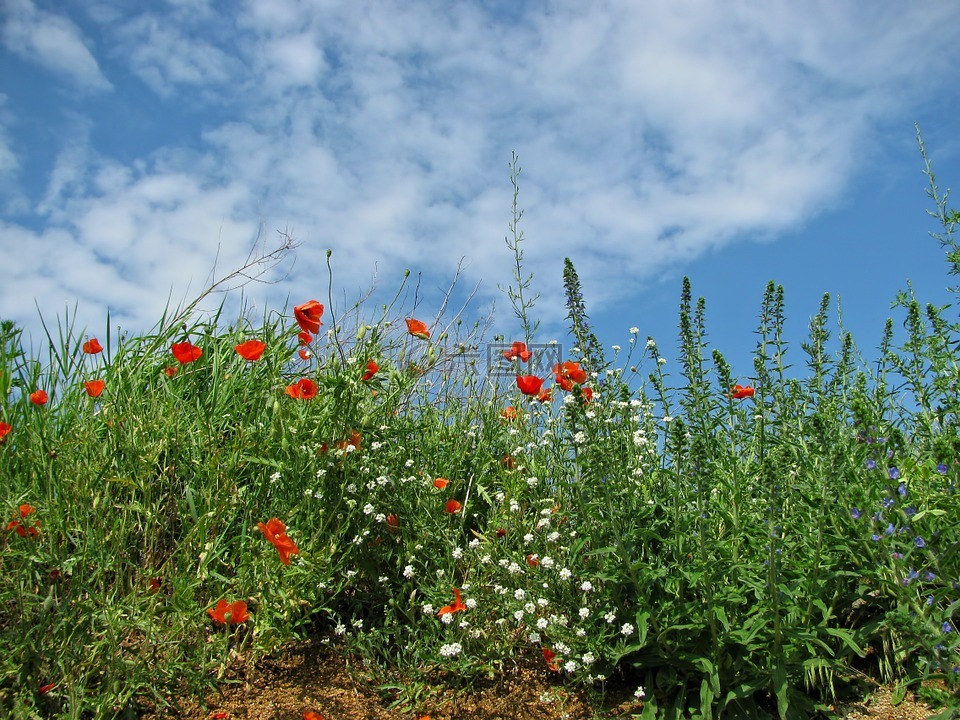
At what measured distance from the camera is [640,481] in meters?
3.53

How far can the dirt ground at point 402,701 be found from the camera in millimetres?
3240

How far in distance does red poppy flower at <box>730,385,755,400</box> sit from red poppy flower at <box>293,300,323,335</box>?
200 cm

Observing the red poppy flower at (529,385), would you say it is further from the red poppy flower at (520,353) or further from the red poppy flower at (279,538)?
the red poppy flower at (279,538)

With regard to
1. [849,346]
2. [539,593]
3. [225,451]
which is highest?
[849,346]

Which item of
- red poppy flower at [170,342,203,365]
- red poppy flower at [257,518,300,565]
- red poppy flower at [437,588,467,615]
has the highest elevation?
red poppy flower at [170,342,203,365]

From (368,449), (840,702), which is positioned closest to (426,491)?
(368,449)

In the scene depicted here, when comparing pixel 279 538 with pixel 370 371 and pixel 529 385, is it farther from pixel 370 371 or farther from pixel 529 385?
pixel 529 385

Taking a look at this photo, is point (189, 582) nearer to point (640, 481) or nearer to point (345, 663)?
point (345, 663)

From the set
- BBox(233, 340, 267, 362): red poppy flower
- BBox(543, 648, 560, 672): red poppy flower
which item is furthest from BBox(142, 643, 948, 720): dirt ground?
BBox(233, 340, 267, 362): red poppy flower

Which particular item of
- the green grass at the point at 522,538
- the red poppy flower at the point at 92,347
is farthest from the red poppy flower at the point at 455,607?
the red poppy flower at the point at 92,347

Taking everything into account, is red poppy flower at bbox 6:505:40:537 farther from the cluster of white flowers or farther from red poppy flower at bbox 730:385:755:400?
red poppy flower at bbox 730:385:755:400

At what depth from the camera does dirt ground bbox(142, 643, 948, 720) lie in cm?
324

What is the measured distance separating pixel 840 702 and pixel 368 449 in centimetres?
247

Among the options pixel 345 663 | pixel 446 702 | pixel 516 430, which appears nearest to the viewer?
pixel 446 702
